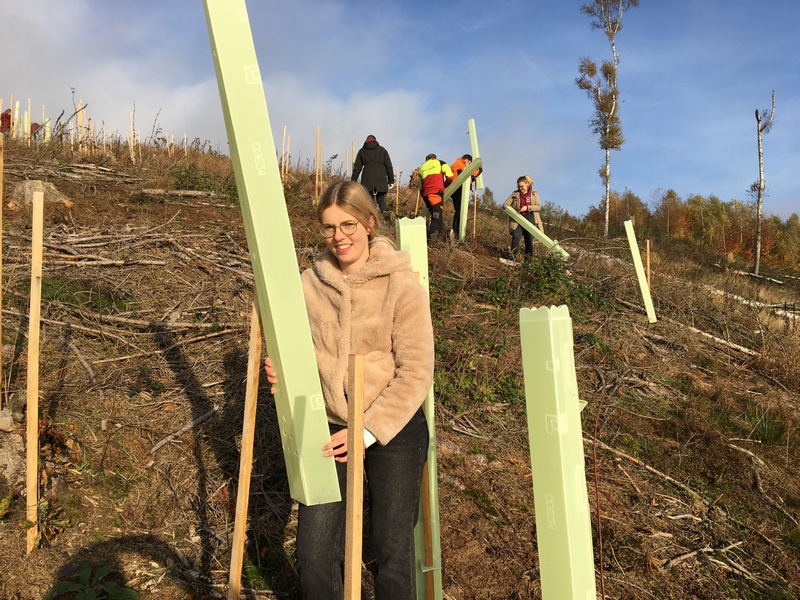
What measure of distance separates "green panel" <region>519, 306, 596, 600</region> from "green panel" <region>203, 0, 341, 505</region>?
700mm

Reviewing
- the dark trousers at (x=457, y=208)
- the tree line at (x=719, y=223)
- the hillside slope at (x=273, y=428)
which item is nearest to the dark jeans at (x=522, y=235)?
the dark trousers at (x=457, y=208)

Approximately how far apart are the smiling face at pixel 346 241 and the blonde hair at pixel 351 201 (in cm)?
1

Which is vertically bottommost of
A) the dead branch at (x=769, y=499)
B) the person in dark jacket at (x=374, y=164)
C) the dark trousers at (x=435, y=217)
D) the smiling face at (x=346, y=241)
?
the dead branch at (x=769, y=499)

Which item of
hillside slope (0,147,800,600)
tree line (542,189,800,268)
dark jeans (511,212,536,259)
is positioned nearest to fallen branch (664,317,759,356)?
hillside slope (0,147,800,600)

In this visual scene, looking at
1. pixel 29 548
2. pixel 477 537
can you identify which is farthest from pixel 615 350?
pixel 29 548

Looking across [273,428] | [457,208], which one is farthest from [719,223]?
[273,428]

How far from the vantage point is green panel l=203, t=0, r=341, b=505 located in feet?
5.00

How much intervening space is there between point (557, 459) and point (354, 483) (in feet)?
1.41

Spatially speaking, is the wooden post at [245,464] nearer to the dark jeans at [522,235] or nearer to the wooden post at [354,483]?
the wooden post at [354,483]

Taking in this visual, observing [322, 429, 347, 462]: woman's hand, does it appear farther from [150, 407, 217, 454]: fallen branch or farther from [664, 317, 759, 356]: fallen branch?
[664, 317, 759, 356]: fallen branch

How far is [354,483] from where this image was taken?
117 cm

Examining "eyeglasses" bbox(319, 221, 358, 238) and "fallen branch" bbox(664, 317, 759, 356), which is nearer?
"eyeglasses" bbox(319, 221, 358, 238)

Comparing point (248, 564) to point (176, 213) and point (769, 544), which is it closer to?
point (769, 544)

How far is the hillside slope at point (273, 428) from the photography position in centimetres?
297
